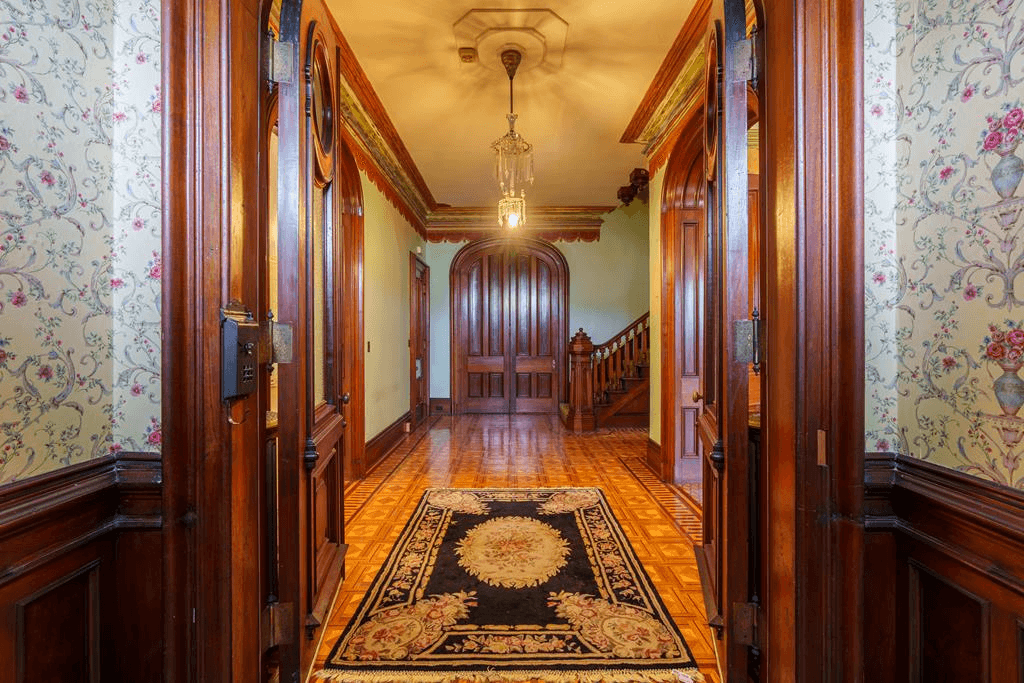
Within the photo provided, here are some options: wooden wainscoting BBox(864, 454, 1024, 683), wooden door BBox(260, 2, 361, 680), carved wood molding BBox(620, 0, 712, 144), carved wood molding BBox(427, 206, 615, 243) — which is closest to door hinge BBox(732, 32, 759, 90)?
wooden wainscoting BBox(864, 454, 1024, 683)

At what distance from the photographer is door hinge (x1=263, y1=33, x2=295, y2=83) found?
4.36ft

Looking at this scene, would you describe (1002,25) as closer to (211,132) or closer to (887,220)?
(887,220)

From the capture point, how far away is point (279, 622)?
1461mm

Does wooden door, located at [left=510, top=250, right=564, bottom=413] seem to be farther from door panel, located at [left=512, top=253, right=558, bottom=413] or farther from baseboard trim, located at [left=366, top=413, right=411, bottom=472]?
baseboard trim, located at [left=366, top=413, right=411, bottom=472]

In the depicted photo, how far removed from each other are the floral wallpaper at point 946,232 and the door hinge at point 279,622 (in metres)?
1.59

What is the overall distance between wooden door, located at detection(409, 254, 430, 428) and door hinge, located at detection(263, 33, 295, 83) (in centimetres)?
538

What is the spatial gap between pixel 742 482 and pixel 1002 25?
3.59 feet

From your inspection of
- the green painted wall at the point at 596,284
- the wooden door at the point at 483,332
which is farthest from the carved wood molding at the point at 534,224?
the wooden door at the point at 483,332

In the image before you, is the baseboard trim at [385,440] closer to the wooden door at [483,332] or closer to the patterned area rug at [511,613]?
the patterned area rug at [511,613]

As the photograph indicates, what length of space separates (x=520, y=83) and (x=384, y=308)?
259cm

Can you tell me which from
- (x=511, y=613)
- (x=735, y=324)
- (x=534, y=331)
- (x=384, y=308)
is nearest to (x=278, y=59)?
(x=735, y=324)

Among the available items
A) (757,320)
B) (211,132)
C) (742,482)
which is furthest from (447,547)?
(211,132)

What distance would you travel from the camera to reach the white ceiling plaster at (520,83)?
3035 mm

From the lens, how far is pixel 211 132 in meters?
1.11
